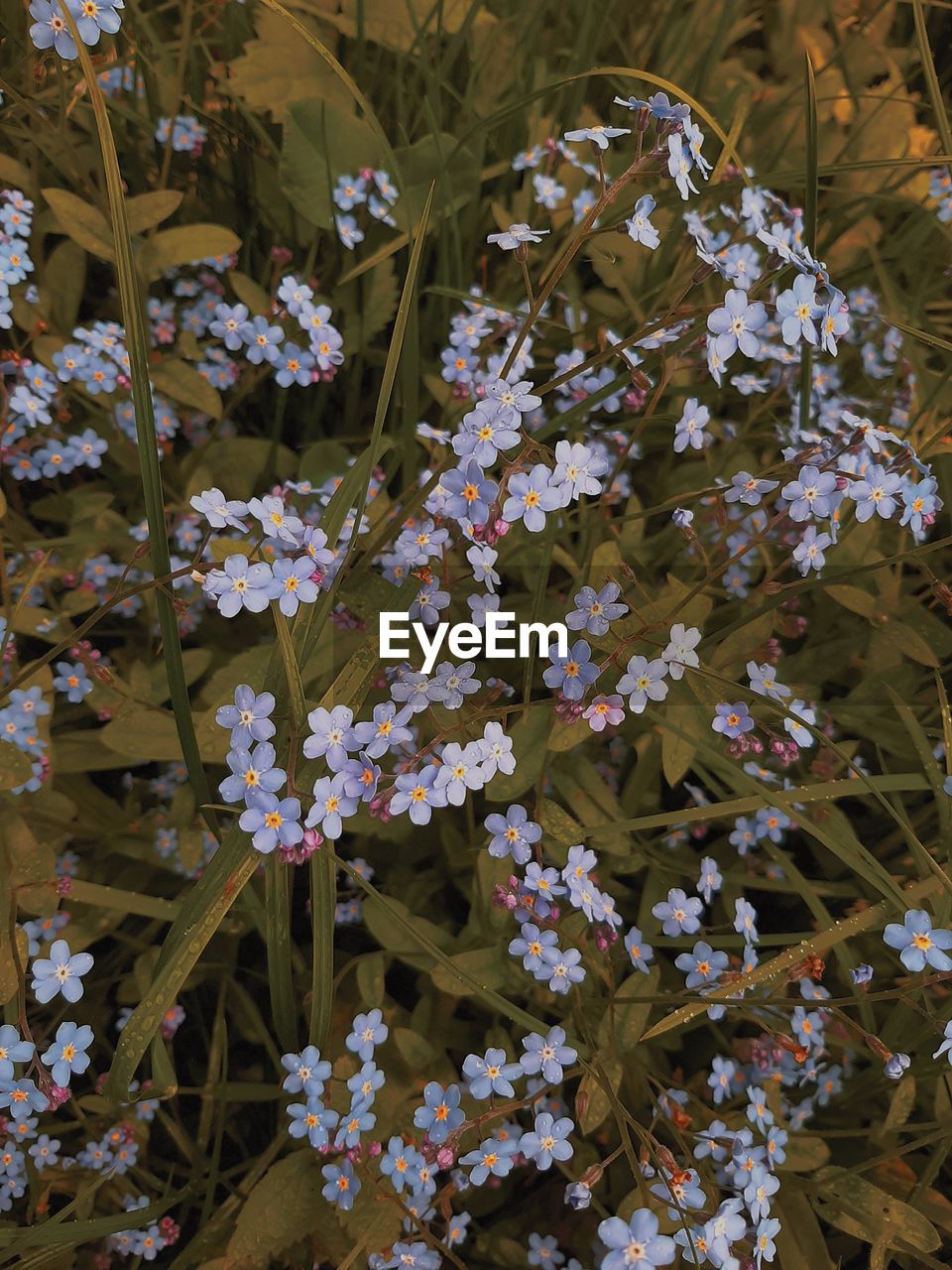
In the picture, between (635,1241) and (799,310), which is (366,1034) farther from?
(799,310)

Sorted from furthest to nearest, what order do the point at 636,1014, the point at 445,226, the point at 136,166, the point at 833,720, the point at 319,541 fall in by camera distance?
the point at 136,166
the point at 445,226
the point at 833,720
the point at 636,1014
the point at 319,541

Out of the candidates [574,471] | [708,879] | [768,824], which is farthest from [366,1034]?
[574,471]

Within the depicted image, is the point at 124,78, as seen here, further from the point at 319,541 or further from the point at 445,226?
the point at 319,541

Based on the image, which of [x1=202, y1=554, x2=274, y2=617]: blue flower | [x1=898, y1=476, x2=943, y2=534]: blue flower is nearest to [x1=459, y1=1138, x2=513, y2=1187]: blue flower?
[x1=202, y1=554, x2=274, y2=617]: blue flower

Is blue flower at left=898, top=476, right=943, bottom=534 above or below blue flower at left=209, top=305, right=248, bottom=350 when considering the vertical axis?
below

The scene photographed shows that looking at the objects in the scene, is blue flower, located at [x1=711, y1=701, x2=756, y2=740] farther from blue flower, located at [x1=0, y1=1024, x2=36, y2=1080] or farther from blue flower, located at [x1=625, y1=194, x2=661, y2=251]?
blue flower, located at [x1=0, y1=1024, x2=36, y2=1080]

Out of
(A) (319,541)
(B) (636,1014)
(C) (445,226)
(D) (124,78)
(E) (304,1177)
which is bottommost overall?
(E) (304,1177)

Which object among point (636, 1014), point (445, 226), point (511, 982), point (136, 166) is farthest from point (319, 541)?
point (136, 166)
